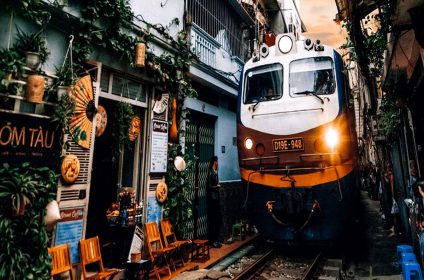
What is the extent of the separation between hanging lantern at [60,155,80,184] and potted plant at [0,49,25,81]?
4.80 feet

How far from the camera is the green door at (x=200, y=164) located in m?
8.63

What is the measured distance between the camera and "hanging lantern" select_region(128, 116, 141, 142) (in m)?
6.29

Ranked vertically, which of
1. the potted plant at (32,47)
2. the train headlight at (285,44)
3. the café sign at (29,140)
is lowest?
the café sign at (29,140)

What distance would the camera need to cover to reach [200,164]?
9.08m

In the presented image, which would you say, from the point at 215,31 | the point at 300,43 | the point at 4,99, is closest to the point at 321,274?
the point at 300,43

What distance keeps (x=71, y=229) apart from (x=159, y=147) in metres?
2.69

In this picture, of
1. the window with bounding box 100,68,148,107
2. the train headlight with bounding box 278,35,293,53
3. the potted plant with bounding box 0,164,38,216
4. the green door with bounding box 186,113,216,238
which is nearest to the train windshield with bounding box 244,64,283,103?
the train headlight with bounding box 278,35,293,53

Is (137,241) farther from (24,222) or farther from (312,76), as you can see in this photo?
(312,76)

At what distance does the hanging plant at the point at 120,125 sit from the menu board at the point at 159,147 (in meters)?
0.72

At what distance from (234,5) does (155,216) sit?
8725 millimetres

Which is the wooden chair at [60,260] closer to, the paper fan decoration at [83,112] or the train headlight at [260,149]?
the paper fan decoration at [83,112]

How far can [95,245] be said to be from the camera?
16.6 ft

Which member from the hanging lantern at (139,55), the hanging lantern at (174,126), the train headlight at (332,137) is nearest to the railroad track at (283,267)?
the train headlight at (332,137)

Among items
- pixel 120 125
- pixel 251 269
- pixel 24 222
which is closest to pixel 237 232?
pixel 251 269
